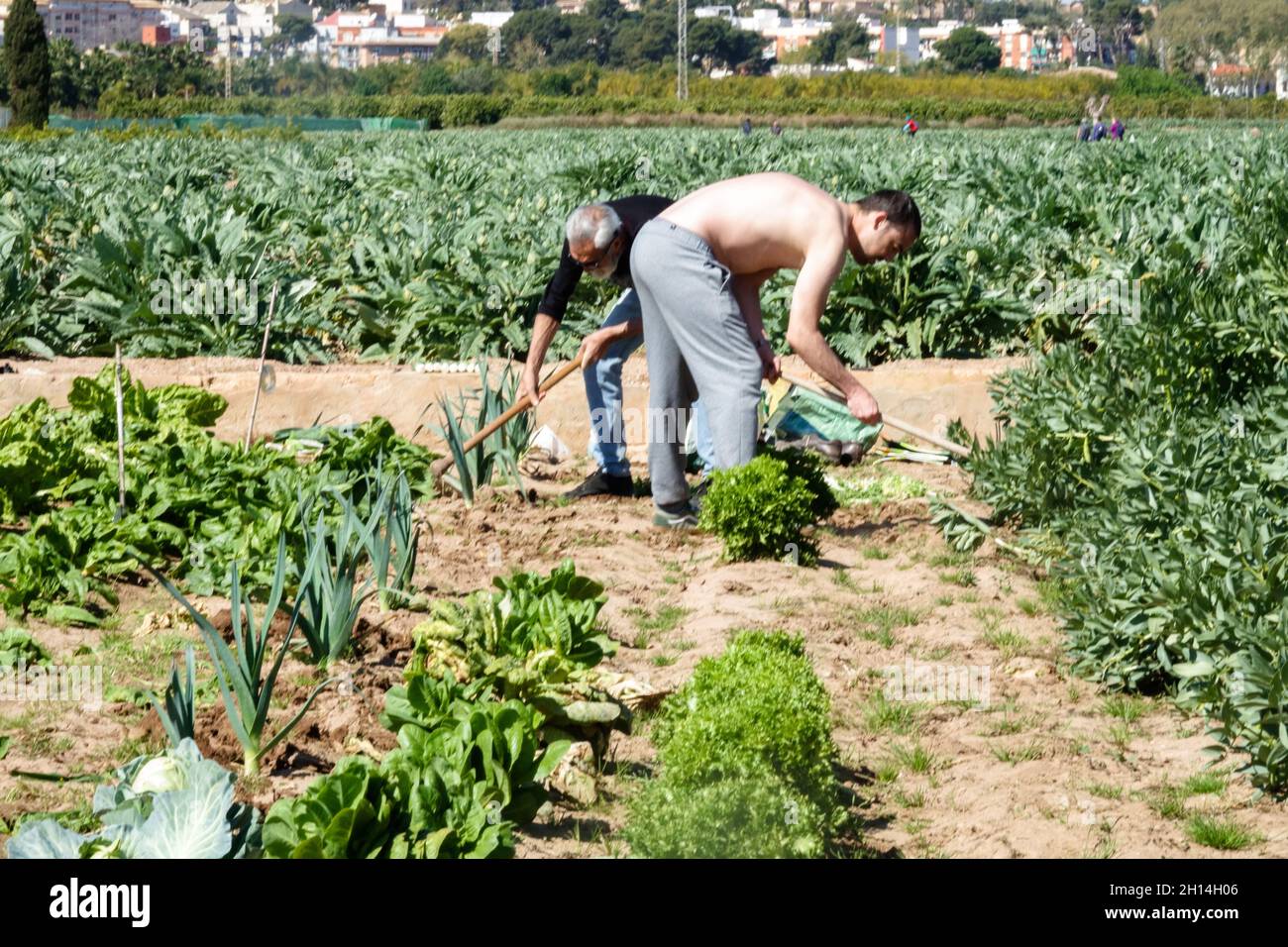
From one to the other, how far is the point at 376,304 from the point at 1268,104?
7692 centimetres

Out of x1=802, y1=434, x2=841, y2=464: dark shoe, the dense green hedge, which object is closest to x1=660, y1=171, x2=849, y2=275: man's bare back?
x1=802, y1=434, x2=841, y2=464: dark shoe

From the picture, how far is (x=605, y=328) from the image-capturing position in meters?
7.24

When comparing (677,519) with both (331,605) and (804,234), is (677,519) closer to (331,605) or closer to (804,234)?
(804,234)

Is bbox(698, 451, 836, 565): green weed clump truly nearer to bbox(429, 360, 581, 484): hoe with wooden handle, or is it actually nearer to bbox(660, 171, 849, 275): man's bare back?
bbox(660, 171, 849, 275): man's bare back

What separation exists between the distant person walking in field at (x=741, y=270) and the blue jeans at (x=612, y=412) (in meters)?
0.79

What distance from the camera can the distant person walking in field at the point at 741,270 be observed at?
241 inches

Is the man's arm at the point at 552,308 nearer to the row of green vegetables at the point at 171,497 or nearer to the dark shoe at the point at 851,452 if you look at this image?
the row of green vegetables at the point at 171,497

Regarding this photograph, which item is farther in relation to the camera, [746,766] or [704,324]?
[704,324]

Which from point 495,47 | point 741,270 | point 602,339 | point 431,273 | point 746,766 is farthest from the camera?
point 495,47

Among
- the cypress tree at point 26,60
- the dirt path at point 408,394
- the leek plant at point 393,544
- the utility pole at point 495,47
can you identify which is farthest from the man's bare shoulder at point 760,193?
the utility pole at point 495,47

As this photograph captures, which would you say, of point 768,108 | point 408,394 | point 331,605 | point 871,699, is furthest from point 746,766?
point 768,108

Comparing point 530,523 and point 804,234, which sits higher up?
point 804,234

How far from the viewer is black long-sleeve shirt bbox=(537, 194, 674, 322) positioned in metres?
6.88

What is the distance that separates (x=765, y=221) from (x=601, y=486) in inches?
72.8
